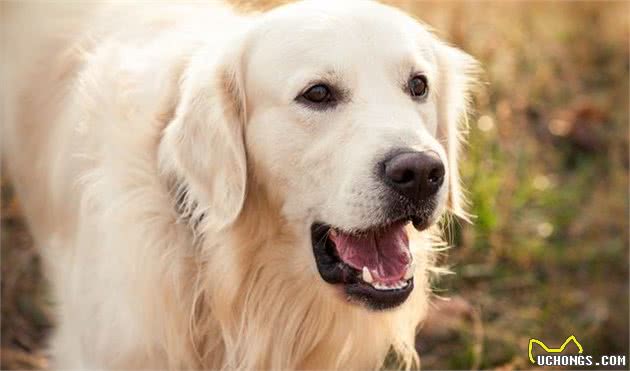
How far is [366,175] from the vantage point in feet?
8.86

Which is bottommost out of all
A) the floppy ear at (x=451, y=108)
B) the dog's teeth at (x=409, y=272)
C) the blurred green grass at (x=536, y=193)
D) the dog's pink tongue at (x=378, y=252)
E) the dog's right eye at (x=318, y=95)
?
the blurred green grass at (x=536, y=193)

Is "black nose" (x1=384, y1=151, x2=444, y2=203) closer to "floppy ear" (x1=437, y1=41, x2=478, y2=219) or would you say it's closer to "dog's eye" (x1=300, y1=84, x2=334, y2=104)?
"dog's eye" (x1=300, y1=84, x2=334, y2=104)

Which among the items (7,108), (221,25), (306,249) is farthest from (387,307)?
(7,108)

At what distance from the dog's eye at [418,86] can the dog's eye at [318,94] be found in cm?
27

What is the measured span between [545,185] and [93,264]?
9.98 ft

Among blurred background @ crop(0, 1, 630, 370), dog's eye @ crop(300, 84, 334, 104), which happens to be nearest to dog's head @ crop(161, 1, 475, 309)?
dog's eye @ crop(300, 84, 334, 104)

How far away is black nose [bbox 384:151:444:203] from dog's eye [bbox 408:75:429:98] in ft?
1.21

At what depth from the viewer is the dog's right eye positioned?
286 cm

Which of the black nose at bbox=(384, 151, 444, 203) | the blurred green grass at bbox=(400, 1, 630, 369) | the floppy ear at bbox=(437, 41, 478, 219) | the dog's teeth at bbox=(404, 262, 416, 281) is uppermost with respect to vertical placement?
the black nose at bbox=(384, 151, 444, 203)

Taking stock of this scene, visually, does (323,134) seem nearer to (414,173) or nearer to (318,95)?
(318,95)

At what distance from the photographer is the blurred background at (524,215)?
173 inches

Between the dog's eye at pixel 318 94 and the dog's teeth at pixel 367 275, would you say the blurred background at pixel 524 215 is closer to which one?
the dog's eye at pixel 318 94

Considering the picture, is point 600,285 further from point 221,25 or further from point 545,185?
point 221,25

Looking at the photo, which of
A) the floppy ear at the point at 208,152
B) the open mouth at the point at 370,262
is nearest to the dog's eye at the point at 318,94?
the floppy ear at the point at 208,152
